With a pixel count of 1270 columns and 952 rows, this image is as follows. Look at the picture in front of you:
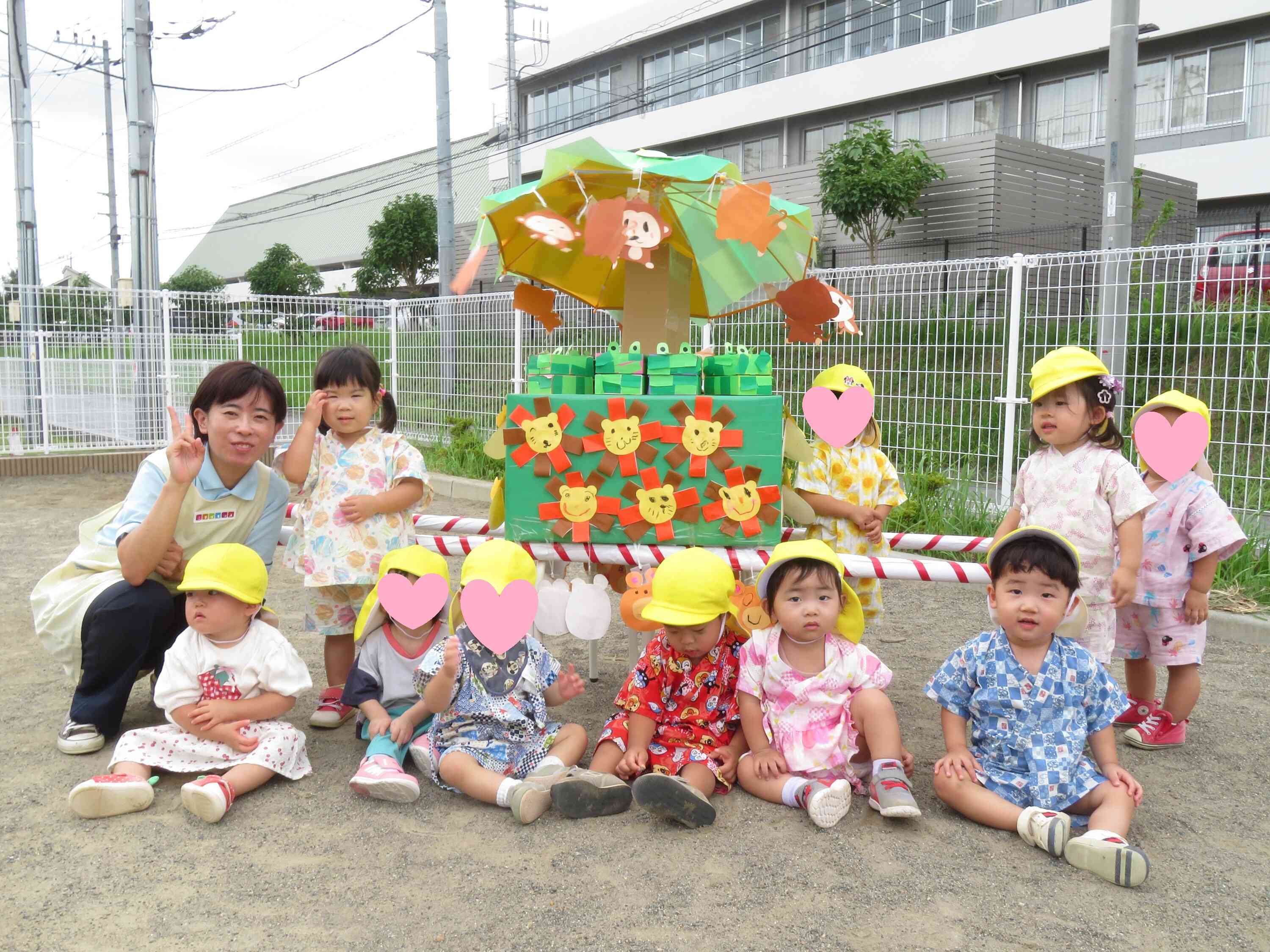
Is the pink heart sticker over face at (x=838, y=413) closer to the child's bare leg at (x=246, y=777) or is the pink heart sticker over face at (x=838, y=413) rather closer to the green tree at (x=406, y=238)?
the child's bare leg at (x=246, y=777)

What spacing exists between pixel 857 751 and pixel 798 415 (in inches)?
179

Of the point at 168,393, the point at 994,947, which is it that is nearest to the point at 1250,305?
the point at 994,947

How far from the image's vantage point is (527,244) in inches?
153

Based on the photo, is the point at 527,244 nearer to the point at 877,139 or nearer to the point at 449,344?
the point at 449,344

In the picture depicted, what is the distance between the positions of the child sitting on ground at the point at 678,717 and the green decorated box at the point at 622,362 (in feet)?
2.39

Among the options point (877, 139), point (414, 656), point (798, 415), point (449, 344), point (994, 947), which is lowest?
point (994, 947)

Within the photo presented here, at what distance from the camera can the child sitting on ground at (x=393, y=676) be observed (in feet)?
9.85

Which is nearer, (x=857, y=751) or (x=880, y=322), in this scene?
(x=857, y=751)

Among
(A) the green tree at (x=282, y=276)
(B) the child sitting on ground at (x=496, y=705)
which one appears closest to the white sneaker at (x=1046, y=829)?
(B) the child sitting on ground at (x=496, y=705)

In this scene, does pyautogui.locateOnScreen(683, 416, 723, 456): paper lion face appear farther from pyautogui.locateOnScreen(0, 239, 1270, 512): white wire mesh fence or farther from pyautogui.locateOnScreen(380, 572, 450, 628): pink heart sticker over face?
pyautogui.locateOnScreen(0, 239, 1270, 512): white wire mesh fence

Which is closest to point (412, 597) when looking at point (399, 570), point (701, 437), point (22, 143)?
point (399, 570)

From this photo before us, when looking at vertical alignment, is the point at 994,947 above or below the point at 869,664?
below

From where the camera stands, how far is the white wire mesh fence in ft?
18.0

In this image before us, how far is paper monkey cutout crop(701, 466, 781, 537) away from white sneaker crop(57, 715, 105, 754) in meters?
2.19
